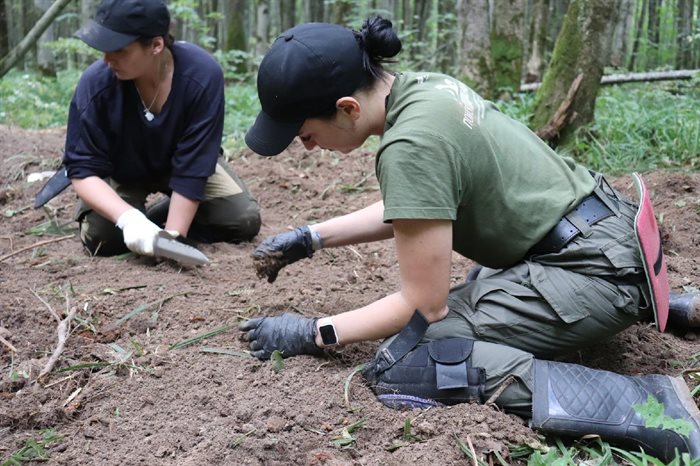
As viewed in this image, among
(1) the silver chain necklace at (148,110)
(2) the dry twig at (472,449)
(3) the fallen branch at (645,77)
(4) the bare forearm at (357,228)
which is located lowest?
(3) the fallen branch at (645,77)

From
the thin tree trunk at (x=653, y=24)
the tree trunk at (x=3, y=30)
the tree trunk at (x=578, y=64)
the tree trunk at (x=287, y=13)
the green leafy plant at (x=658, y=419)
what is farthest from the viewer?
the thin tree trunk at (x=653, y=24)

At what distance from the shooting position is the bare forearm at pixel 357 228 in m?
2.48

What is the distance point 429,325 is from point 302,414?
433 millimetres

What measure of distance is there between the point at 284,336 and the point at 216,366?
0.76 feet

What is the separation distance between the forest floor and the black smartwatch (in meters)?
0.10

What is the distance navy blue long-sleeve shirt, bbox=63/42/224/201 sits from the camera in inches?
129

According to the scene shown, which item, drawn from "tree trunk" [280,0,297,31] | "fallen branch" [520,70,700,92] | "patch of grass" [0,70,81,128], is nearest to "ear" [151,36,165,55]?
"patch of grass" [0,70,81,128]

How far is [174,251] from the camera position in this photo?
3094 millimetres

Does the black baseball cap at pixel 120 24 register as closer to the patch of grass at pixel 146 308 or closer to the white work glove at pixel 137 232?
the white work glove at pixel 137 232

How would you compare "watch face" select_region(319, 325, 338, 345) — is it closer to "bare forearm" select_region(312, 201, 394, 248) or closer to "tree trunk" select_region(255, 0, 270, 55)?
"bare forearm" select_region(312, 201, 394, 248)

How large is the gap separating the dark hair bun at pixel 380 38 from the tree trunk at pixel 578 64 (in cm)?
298

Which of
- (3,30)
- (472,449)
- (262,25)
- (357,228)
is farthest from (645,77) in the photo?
(262,25)

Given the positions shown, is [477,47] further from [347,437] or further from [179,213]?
[347,437]

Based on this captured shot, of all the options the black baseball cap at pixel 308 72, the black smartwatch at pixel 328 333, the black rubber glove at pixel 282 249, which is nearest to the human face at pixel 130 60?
the black rubber glove at pixel 282 249
